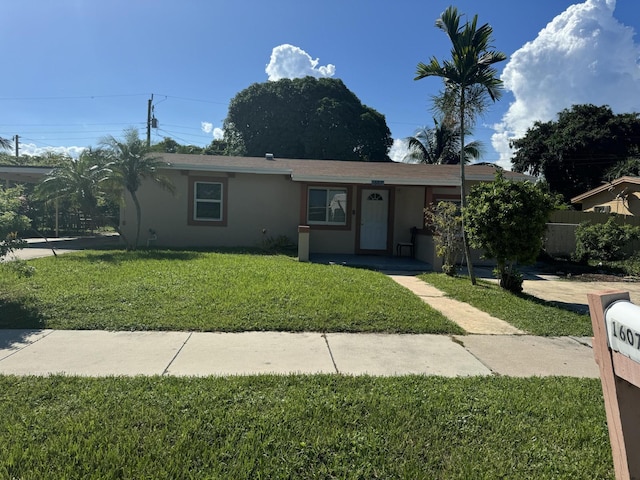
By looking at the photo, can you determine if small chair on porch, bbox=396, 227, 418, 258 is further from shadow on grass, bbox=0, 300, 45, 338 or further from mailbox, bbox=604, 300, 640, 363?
mailbox, bbox=604, 300, 640, 363

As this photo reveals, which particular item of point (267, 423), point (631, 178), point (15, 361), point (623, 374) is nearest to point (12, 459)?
point (267, 423)

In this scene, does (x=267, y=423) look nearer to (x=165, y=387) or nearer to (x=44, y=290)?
(x=165, y=387)

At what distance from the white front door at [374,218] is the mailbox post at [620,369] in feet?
40.8

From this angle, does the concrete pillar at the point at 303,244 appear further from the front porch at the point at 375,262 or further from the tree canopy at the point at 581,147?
the tree canopy at the point at 581,147

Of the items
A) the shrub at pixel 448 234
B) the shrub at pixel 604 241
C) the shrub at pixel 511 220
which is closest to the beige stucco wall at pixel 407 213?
the shrub at pixel 448 234

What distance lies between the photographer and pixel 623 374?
1.87 metres

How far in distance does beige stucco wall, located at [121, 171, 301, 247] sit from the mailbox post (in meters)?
12.7

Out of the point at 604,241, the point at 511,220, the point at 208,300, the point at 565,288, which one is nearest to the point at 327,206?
the point at 511,220

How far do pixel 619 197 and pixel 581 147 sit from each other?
1095 centimetres

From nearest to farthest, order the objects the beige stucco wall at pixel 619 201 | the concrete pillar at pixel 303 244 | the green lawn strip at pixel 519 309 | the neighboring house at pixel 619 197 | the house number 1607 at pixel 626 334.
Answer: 1. the house number 1607 at pixel 626 334
2. the green lawn strip at pixel 519 309
3. the concrete pillar at pixel 303 244
4. the neighboring house at pixel 619 197
5. the beige stucco wall at pixel 619 201

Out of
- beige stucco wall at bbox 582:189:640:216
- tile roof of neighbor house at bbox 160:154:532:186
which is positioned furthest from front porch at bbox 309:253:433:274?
beige stucco wall at bbox 582:189:640:216

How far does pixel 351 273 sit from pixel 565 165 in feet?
87.9

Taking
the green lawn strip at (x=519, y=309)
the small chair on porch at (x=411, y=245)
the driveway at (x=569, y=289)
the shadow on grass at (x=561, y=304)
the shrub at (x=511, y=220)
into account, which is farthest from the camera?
the small chair on porch at (x=411, y=245)

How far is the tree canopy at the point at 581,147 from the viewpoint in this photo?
28.7 metres
